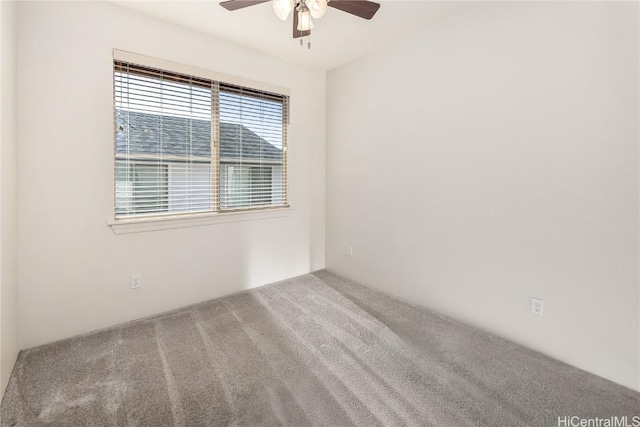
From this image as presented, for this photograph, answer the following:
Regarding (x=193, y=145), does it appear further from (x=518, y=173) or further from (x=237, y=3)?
(x=518, y=173)

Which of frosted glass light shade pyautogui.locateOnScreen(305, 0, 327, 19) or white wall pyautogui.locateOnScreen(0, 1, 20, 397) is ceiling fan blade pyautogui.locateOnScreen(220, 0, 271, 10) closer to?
→ frosted glass light shade pyautogui.locateOnScreen(305, 0, 327, 19)

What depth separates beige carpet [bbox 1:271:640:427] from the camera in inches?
61.9

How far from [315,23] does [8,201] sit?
2575 mm

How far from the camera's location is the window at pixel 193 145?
8.28 feet

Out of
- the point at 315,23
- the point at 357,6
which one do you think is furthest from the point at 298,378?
the point at 315,23

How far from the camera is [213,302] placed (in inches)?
117

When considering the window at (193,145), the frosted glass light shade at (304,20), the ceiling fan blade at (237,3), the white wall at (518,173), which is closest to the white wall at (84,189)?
the window at (193,145)

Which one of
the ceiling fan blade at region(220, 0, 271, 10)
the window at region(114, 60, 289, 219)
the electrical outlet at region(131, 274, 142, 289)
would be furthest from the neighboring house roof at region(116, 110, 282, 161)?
the ceiling fan blade at region(220, 0, 271, 10)

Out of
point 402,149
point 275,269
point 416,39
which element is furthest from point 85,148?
point 416,39

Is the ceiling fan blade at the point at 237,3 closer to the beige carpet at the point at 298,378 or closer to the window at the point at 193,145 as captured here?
the window at the point at 193,145

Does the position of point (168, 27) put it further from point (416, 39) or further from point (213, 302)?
point (213, 302)

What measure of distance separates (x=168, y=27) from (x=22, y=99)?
49.5 inches

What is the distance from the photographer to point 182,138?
2789mm

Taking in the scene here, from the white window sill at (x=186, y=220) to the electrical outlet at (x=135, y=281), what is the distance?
1.29 feet
